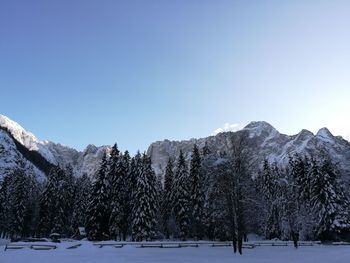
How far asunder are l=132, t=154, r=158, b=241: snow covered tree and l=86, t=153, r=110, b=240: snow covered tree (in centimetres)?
474

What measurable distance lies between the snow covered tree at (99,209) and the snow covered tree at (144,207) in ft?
15.6

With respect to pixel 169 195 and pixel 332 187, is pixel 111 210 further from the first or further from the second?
pixel 332 187

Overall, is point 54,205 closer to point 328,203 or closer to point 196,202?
point 196,202

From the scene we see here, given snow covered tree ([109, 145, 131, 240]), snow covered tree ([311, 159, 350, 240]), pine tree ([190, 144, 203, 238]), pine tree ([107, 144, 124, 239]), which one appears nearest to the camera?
snow covered tree ([311, 159, 350, 240])

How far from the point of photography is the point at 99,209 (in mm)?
54188

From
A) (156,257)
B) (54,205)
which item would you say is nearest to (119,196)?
(54,205)

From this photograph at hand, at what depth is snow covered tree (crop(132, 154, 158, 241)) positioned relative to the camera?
175 feet

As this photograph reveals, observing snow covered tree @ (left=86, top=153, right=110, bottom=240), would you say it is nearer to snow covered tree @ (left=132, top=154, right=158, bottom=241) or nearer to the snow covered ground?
snow covered tree @ (left=132, top=154, right=158, bottom=241)

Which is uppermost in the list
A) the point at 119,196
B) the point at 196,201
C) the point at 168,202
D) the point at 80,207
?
the point at 168,202

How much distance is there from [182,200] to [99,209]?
14500mm

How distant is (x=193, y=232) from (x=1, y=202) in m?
46.6

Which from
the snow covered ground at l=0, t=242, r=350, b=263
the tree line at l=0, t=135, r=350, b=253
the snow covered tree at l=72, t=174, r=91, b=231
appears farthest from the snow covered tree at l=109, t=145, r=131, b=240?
the snow covered ground at l=0, t=242, r=350, b=263

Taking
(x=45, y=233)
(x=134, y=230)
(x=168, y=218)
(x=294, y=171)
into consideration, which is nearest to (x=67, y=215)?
(x=45, y=233)

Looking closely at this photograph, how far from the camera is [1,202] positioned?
76.9 metres
